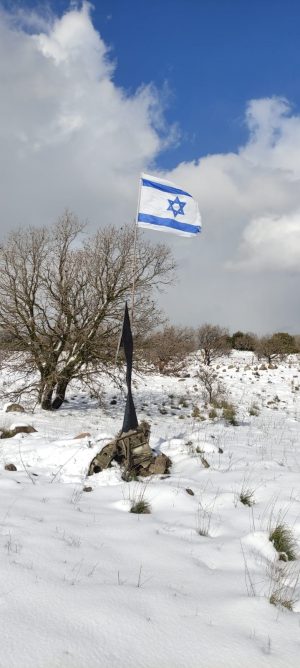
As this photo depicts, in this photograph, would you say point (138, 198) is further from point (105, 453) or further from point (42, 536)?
point (42, 536)

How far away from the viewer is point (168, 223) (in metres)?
8.27

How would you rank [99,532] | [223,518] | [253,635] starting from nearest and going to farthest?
[253,635] → [99,532] → [223,518]

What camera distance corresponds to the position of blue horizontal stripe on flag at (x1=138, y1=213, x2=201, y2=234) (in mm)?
7980

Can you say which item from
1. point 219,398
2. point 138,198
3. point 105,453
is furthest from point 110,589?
point 219,398

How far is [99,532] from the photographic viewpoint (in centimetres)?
356

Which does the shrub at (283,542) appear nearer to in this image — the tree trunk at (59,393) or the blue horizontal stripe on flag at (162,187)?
the blue horizontal stripe on flag at (162,187)

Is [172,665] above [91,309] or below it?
below

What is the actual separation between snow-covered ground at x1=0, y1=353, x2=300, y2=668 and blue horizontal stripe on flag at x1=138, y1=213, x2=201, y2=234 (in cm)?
433

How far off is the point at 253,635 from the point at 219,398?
613 inches

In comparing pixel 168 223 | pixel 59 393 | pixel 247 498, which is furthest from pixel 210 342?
pixel 247 498

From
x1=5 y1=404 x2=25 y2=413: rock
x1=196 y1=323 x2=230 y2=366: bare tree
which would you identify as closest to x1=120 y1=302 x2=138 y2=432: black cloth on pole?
x1=5 y1=404 x2=25 y2=413: rock

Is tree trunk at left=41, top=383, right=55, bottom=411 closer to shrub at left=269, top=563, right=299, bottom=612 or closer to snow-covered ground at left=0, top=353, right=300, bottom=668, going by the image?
snow-covered ground at left=0, top=353, right=300, bottom=668

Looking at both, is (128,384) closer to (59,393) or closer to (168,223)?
(168,223)

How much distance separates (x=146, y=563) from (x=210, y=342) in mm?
33627
